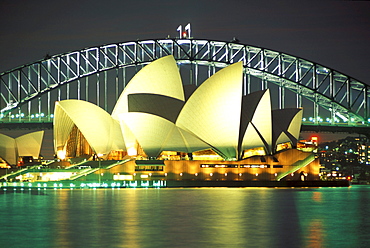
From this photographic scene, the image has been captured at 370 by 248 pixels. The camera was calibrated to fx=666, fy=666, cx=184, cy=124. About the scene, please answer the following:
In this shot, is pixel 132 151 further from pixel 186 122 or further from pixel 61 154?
pixel 61 154

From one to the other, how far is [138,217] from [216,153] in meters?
47.9

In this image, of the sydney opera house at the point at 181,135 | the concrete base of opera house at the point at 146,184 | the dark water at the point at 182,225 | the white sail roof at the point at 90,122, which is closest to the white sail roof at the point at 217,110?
the sydney opera house at the point at 181,135

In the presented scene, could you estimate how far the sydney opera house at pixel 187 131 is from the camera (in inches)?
2886

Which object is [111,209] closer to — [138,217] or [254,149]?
[138,217]

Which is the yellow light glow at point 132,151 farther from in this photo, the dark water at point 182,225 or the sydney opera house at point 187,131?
the dark water at point 182,225

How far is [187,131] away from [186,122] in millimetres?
1823

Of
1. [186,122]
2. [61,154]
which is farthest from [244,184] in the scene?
[61,154]

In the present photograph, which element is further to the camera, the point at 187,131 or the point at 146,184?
the point at 146,184

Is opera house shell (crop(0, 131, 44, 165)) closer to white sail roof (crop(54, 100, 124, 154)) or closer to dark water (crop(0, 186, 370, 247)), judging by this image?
white sail roof (crop(54, 100, 124, 154))


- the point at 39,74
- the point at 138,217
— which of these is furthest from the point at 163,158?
the point at 138,217

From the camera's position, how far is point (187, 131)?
3007 inches

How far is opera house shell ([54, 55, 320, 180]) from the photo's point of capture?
7244 centimetres

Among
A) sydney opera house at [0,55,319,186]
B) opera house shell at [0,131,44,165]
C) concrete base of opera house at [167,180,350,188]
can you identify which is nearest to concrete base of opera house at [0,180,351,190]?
concrete base of opera house at [167,180,350,188]

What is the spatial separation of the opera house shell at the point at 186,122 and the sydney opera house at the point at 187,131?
107mm
